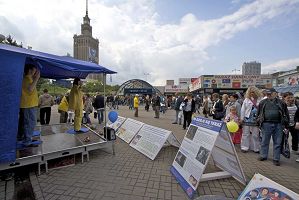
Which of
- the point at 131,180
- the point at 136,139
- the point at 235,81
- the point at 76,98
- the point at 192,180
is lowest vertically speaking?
the point at 131,180

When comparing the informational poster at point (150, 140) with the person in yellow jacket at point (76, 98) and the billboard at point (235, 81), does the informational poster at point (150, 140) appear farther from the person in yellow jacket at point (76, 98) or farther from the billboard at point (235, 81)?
the billboard at point (235, 81)

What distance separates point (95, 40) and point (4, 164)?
5290 inches

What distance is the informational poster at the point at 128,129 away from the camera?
21.1 ft

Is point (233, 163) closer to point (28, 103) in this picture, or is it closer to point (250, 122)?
point (250, 122)

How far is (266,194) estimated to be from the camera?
2.28 m

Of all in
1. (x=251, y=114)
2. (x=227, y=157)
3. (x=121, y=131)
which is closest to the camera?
(x=227, y=157)

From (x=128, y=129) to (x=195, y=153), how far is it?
383 centimetres

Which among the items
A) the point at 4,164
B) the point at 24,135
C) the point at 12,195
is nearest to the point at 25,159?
the point at 4,164

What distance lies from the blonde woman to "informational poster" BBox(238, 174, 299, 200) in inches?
139

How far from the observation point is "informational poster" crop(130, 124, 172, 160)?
4961 mm

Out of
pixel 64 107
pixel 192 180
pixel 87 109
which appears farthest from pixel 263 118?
pixel 64 107

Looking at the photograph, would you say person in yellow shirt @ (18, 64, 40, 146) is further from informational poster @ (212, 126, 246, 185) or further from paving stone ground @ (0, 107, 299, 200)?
informational poster @ (212, 126, 246, 185)

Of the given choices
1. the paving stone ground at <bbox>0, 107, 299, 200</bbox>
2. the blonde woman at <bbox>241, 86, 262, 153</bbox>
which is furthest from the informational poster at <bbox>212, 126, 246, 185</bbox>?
the blonde woman at <bbox>241, 86, 262, 153</bbox>

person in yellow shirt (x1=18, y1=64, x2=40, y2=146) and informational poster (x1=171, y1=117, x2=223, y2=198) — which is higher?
person in yellow shirt (x1=18, y1=64, x2=40, y2=146)
